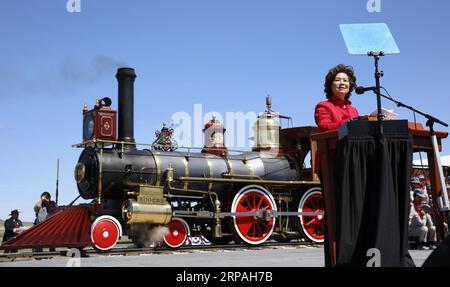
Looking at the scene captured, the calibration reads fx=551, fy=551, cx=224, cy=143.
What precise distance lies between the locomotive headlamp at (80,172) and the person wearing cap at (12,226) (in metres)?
1.88

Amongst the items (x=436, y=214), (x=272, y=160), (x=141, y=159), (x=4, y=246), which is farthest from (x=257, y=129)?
(x=436, y=214)

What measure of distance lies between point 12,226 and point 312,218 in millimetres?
6276

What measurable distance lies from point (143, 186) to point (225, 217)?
2256mm

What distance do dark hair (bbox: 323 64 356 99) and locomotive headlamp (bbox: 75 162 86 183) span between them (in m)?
7.38

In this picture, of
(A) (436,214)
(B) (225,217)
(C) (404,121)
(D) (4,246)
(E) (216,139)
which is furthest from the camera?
(E) (216,139)

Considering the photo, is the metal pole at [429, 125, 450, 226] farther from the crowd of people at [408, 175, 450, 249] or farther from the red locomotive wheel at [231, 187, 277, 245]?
the red locomotive wheel at [231, 187, 277, 245]

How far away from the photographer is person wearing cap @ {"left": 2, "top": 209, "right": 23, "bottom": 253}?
11.3 metres

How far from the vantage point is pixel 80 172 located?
34.0ft

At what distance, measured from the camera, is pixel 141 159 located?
10.3 metres

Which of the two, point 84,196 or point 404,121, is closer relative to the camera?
point 404,121

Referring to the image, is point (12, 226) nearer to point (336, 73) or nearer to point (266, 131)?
point (266, 131)

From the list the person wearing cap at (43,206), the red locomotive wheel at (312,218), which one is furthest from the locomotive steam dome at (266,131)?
the person wearing cap at (43,206)

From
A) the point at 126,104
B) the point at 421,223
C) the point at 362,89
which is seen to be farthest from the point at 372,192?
the point at 126,104

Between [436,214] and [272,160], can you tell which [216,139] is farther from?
[436,214]
